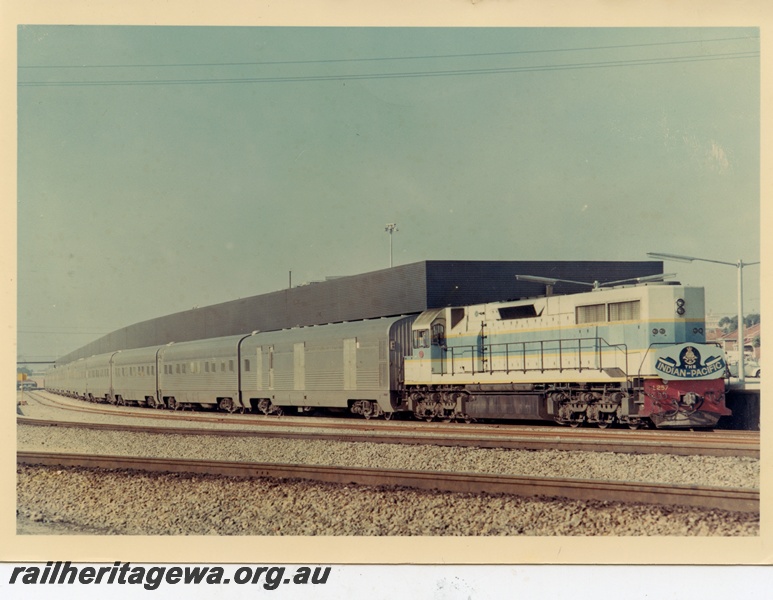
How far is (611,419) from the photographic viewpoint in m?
11.6

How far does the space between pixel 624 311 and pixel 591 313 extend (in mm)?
674

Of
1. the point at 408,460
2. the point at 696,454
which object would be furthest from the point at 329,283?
the point at 696,454

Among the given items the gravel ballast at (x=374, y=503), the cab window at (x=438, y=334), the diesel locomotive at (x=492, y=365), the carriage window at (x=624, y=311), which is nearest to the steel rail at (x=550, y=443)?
the gravel ballast at (x=374, y=503)

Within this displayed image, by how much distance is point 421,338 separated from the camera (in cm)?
1505

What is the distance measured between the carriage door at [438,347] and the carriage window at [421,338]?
0.16 meters

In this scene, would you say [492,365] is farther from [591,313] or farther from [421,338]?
[591,313]

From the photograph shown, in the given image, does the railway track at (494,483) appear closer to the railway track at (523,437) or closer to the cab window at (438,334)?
the railway track at (523,437)

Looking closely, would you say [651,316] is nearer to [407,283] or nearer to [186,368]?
[407,283]

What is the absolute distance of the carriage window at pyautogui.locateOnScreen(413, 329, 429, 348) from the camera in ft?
48.9

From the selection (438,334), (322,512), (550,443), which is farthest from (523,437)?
(322,512)

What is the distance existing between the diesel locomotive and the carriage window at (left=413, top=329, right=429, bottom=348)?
0.09ft

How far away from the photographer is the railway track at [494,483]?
629 centimetres
